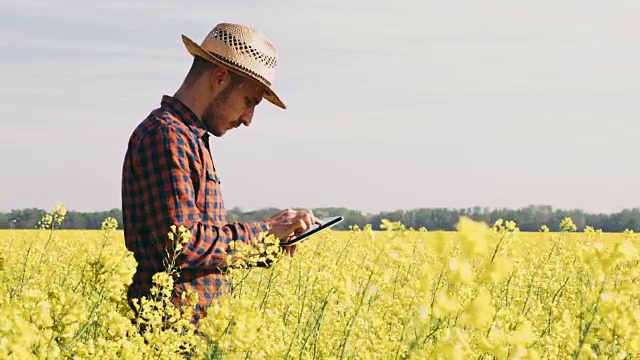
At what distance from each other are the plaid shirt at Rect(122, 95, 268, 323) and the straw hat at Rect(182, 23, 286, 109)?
0.24 metres

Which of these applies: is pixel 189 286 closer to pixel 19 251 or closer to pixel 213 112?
pixel 213 112

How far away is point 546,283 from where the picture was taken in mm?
5559

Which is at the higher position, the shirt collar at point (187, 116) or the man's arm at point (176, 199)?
the shirt collar at point (187, 116)

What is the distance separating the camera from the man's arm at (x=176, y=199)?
3.01 meters

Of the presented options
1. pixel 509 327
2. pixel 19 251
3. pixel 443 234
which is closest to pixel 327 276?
pixel 509 327

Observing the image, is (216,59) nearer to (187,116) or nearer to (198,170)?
(187,116)

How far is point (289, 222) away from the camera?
125 inches

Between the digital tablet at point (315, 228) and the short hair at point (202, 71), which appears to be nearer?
the digital tablet at point (315, 228)

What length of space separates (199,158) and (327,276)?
0.78m

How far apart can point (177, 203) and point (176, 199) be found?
0.01m

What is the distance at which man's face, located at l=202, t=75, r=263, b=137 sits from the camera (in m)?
3.31

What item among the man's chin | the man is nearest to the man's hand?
the man

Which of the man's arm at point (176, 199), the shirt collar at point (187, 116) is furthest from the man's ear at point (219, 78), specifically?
the man's arm at point (176, 199)

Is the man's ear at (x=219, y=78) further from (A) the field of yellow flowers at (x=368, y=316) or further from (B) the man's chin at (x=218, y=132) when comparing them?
(A) the field of yellow flowers at (x=368, y=316)
